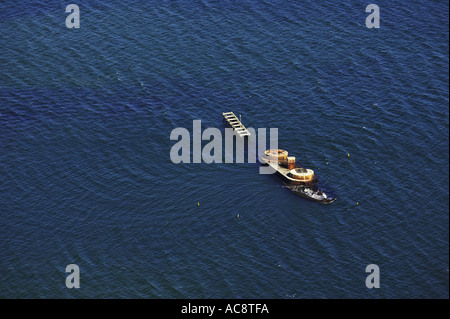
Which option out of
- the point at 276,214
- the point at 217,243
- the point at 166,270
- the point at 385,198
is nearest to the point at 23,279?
the point at 166,270

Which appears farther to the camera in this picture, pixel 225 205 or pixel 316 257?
pixel 225 205
